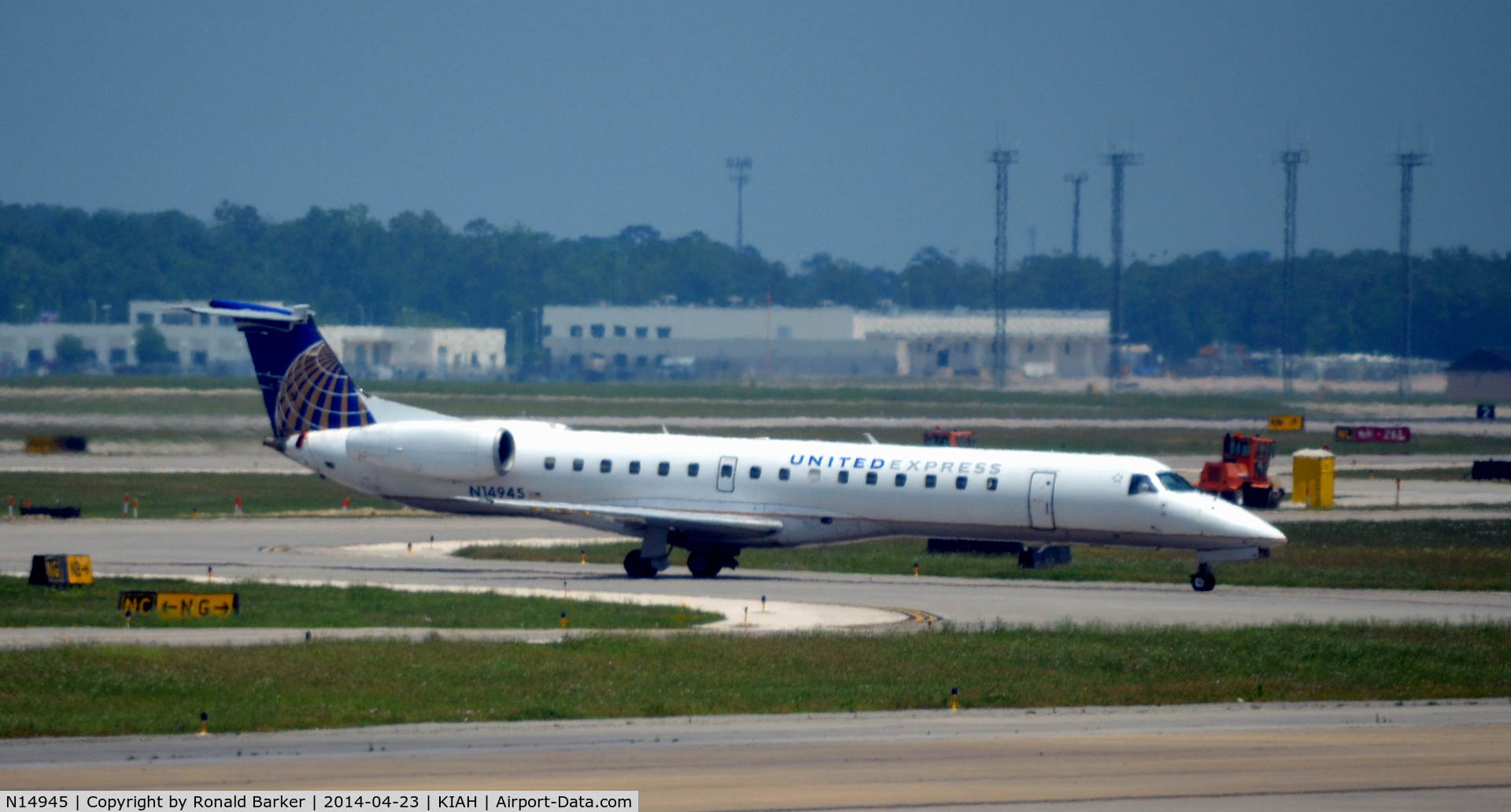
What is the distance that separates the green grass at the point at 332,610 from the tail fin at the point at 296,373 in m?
7.99

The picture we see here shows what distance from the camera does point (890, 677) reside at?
80.0ft

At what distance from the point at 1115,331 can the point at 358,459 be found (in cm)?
12722

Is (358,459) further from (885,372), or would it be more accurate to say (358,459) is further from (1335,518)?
(885,372)

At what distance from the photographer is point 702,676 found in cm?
2423

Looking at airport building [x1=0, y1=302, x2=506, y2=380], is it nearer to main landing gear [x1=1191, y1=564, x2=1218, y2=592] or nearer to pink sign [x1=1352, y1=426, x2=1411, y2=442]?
pink sign [x1=1352, y1=426, x2=1411, y2=442]

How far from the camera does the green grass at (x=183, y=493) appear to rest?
53750 millimetres

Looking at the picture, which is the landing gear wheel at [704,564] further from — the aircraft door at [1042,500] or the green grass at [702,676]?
the green grass at [702,676]

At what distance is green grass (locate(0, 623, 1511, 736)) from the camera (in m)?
21.3

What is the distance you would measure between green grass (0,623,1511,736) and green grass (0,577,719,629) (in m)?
3.01

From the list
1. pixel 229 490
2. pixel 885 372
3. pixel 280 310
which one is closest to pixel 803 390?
pixel 885 372

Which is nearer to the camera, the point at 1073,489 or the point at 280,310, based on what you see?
the point at 1073,489

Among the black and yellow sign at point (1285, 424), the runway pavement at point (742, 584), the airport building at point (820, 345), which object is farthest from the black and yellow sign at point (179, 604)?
the airport building at point (820, 345)

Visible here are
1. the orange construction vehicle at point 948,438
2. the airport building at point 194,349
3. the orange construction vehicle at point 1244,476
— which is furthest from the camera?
A: the airport building at point 194,349

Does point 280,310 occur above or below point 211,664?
above
